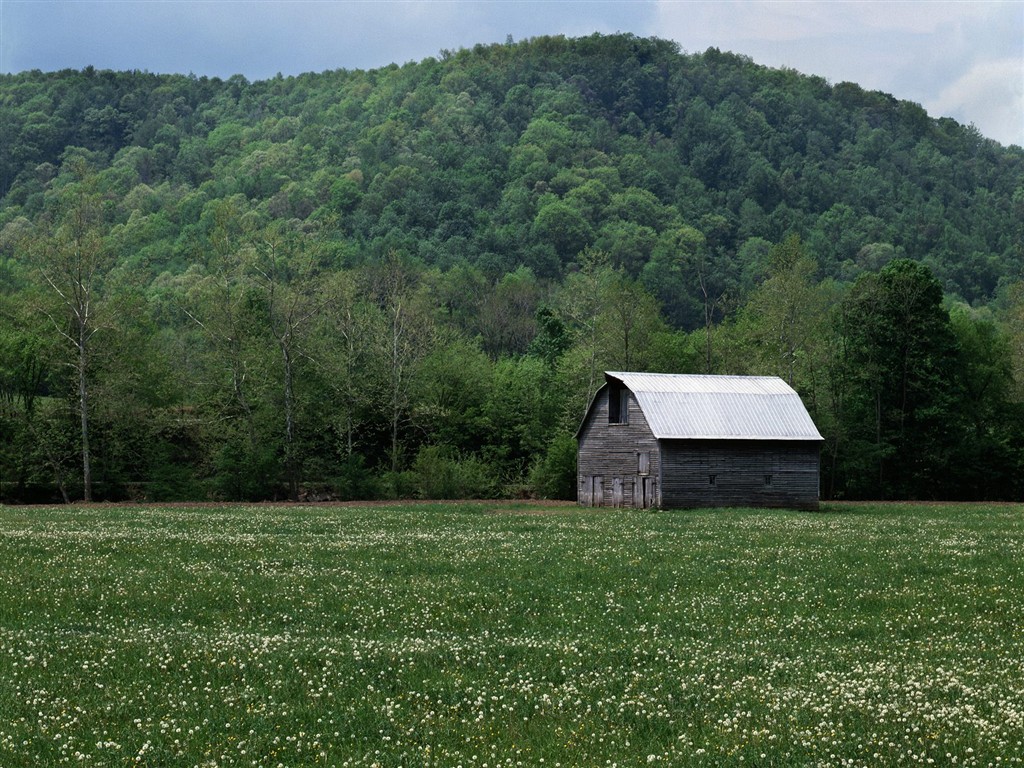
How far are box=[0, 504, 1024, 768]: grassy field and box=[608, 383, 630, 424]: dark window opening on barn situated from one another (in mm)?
30353

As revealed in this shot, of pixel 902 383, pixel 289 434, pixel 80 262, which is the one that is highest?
pixel 80 262

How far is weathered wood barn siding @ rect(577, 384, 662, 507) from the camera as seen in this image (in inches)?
2466

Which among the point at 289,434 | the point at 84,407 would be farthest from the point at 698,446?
the point at 84,407

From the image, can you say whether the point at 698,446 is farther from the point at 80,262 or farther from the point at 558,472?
the point at 80,262

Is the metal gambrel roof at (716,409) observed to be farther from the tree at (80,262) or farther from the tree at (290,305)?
the tree at (80,262)

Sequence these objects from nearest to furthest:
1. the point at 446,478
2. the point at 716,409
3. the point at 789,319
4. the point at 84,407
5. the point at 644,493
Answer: the point at 644,493
the point at 716,409
the point at 84,407
the point at 446,478
the point at 789,319

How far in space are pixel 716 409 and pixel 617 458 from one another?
6386mm

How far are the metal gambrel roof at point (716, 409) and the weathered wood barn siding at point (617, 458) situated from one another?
0.95 m

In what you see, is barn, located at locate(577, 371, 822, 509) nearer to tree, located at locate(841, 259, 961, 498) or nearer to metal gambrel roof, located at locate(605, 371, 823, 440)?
metal gambrel roof, located at locate(605, 371, 823, 440)

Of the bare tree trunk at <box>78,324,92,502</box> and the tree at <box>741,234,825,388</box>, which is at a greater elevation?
the tree at <box>741,234,825,388</box>

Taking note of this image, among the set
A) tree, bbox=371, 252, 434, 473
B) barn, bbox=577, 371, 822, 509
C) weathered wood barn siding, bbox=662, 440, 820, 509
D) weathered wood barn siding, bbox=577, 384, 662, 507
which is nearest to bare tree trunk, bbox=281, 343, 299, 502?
tree, bbox=371, 252, 434, 473

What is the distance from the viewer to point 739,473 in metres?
62.4

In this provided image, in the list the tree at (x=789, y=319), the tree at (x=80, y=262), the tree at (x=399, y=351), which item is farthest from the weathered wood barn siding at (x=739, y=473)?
the tree at (x=80, y=262)

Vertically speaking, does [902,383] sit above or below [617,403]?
above
